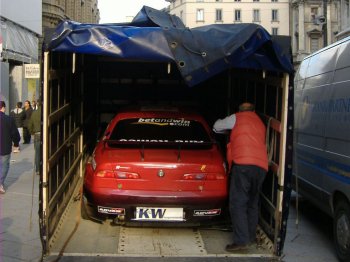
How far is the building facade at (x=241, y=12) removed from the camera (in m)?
85.8

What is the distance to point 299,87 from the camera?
7656 millimetres

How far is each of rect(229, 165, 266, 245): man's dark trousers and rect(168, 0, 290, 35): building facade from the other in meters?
81.8

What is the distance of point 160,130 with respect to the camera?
253 inches

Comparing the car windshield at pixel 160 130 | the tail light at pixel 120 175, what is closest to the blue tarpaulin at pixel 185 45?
the tail light at pixel 120 175

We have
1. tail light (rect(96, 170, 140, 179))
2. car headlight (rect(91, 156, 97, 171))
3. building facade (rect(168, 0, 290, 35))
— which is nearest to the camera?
tail light (rect(96, 170, 140, 179))

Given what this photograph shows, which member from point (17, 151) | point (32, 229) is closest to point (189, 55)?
point (32, 229)

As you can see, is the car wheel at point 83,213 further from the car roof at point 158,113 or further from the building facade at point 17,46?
the building facade at point 17,46

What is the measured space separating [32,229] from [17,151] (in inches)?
367

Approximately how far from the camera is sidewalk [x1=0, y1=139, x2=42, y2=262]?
18.1 ft

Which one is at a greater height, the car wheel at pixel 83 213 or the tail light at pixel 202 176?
the tail light at pixel 202 176

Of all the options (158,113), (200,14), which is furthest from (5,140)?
(200,14)

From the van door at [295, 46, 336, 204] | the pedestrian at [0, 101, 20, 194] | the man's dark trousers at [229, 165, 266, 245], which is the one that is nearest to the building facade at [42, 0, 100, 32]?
the pedestrian at [0, 101, 20, 194]

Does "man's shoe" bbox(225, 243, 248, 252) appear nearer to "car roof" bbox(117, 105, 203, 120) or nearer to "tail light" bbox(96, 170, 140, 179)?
"tail light" bbox(96, 170, 140, 179)

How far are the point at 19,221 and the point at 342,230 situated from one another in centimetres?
431
